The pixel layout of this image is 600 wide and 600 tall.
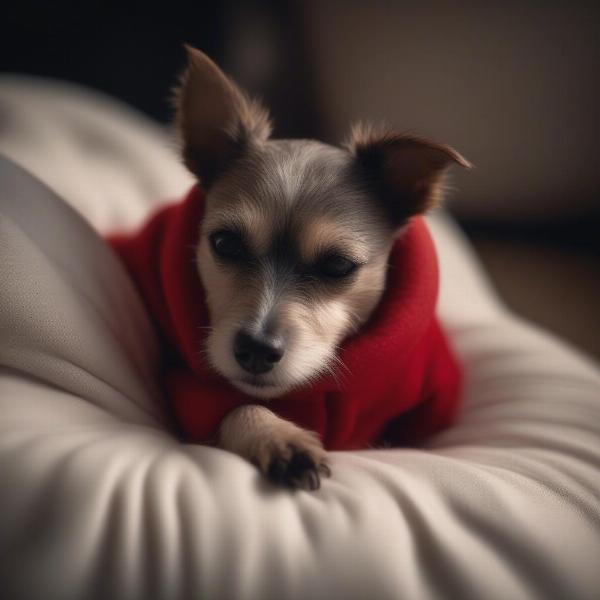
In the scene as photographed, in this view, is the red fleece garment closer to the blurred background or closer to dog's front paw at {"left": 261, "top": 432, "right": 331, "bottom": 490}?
dog's front paw at {"left": 261, "top": 432, "right": 331, "bottom": 490}

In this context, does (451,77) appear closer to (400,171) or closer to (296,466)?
(400,171)

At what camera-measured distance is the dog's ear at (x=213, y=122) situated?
4.43 ft

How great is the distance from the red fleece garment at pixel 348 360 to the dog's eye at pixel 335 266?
141 millimetres

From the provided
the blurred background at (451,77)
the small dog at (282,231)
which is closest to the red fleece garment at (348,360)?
the small dog at (282,231)

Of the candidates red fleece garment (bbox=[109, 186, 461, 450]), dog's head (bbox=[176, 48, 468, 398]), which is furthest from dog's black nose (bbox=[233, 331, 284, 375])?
red fleece garment (bbox=[109, 186, 461, 450])

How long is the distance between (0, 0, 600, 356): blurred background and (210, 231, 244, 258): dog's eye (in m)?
1.10

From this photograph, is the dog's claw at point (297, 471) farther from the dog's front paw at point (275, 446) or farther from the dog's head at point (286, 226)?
the dog's head at point (286, 226)

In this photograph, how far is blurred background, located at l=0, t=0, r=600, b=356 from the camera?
2.27 meters

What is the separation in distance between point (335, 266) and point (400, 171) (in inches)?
11.4

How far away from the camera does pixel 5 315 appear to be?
1000mm

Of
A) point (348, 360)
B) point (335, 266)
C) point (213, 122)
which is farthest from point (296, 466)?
point (213, 122)

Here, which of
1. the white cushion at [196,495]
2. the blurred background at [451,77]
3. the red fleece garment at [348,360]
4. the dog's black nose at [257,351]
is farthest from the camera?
the blurred background at [451,77]

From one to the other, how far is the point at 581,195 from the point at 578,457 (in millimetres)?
1718

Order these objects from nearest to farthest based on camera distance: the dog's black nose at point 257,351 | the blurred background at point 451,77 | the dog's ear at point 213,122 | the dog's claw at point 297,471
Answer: the dog's claw at point 297,471
the dog's black nose at point 257,351
the dog's ear at point 213,122
the blurred background at point 451,77
